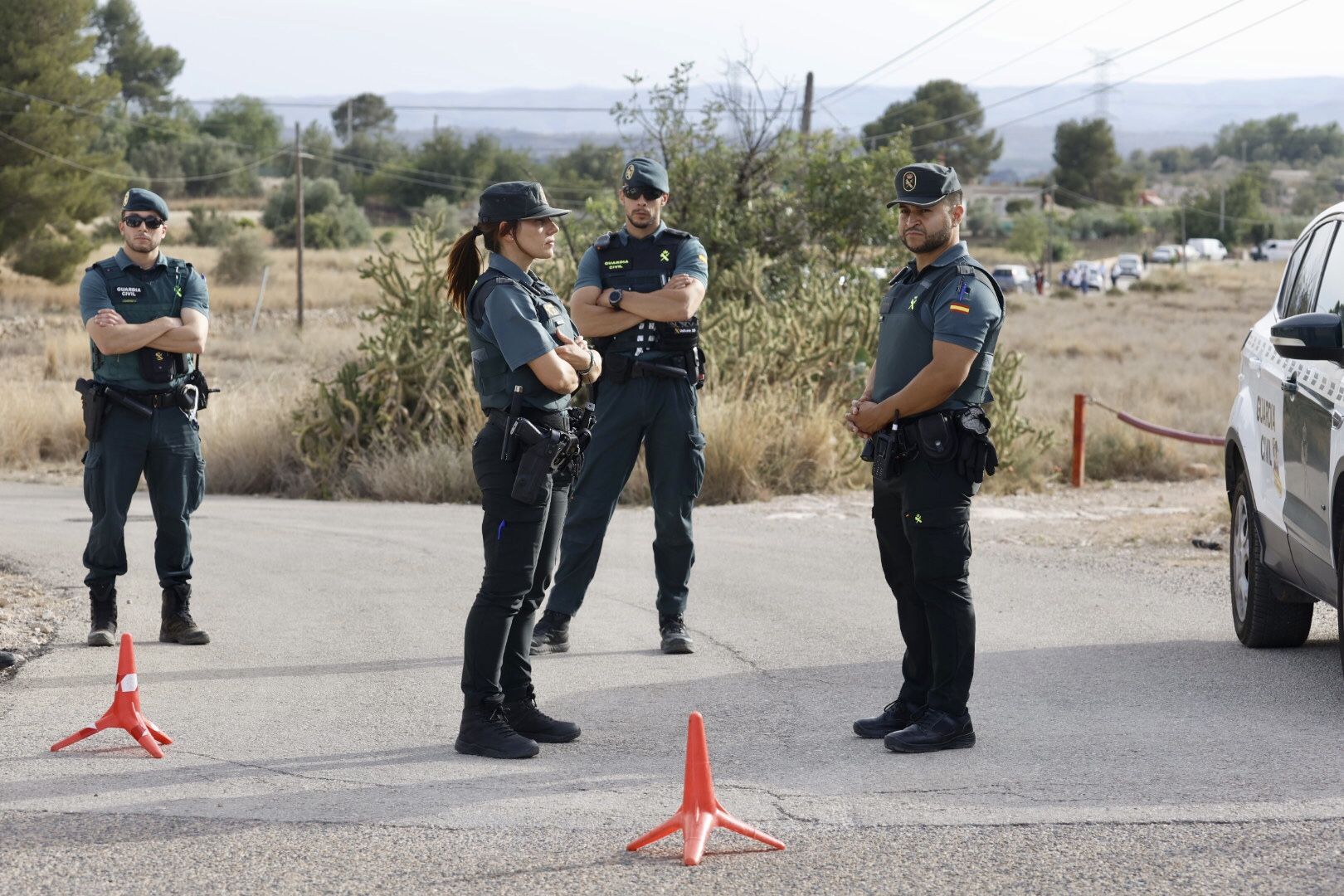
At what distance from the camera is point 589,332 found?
7.29 metres

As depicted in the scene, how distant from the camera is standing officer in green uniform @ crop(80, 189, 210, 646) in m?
7.20

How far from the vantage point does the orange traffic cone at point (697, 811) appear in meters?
4.38

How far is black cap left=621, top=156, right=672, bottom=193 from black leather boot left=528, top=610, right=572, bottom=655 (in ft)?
6.65

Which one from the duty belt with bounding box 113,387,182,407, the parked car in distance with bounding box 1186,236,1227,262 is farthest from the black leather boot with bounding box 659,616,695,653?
the parked car in distance with bounding box 1186,236,1227,262

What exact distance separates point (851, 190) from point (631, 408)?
40.3 feet

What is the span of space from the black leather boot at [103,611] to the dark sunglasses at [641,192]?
120 inches

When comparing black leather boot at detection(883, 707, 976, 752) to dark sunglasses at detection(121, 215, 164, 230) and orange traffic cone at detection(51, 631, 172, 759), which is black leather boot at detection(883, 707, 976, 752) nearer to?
orange traffic cone at detection(51, 631, 172, 759)

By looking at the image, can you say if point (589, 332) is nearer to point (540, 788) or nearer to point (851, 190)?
point (540, 788)

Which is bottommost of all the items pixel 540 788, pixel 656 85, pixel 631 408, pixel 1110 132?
pixel 540 788

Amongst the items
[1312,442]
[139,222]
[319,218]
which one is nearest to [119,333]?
[139,222]

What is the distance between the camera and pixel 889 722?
5797 mm

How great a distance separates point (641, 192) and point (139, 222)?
2.30 m

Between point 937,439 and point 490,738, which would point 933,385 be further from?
point 490,738

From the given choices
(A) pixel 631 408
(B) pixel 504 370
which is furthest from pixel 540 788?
(A) pixel 631 408
